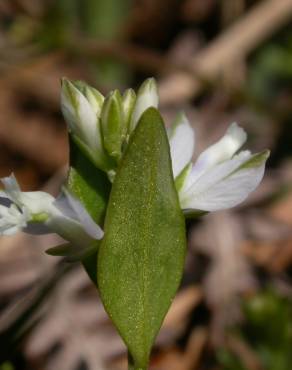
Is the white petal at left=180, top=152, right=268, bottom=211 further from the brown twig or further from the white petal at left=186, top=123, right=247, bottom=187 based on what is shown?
the brown twig

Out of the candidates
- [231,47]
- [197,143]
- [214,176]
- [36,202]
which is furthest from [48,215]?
[231,47]

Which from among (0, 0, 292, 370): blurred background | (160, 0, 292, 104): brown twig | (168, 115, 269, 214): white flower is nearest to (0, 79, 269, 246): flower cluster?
(168, 115, 269, 214): white flower

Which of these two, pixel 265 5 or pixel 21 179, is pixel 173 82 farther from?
pixel 21 179

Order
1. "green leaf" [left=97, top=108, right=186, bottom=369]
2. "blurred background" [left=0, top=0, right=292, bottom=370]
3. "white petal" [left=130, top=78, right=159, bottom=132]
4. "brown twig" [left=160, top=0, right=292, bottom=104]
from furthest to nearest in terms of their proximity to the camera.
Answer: "brown twig" [left=160, top=0, right=292, bottom=104] → "blurred background" [left=0, top=0, right=292, bottom=370] → "white petal" [left=130, top=78, right=159, bottom=132] → "green leaf" [left=97, top=108, right=186, bottom=369]

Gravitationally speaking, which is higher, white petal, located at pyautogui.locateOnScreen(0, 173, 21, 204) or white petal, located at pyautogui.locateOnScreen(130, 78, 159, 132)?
white petal, located at pyautogui.locateOnScreen(130, 78, 159, 132)

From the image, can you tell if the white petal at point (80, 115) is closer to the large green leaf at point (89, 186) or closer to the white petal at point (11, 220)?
the large green leaf at point (89, 186)

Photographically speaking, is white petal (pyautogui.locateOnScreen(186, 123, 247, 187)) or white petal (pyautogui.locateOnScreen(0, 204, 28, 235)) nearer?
white petal (pyautogui.locateOnScreen(0, 204, 28, 235))

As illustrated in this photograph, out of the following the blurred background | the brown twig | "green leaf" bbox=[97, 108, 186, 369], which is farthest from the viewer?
the brown twig

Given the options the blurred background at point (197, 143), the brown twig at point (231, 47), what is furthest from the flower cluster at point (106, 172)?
the brown twig at point (231, 47)

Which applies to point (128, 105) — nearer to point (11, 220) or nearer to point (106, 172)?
point (106, 172)
